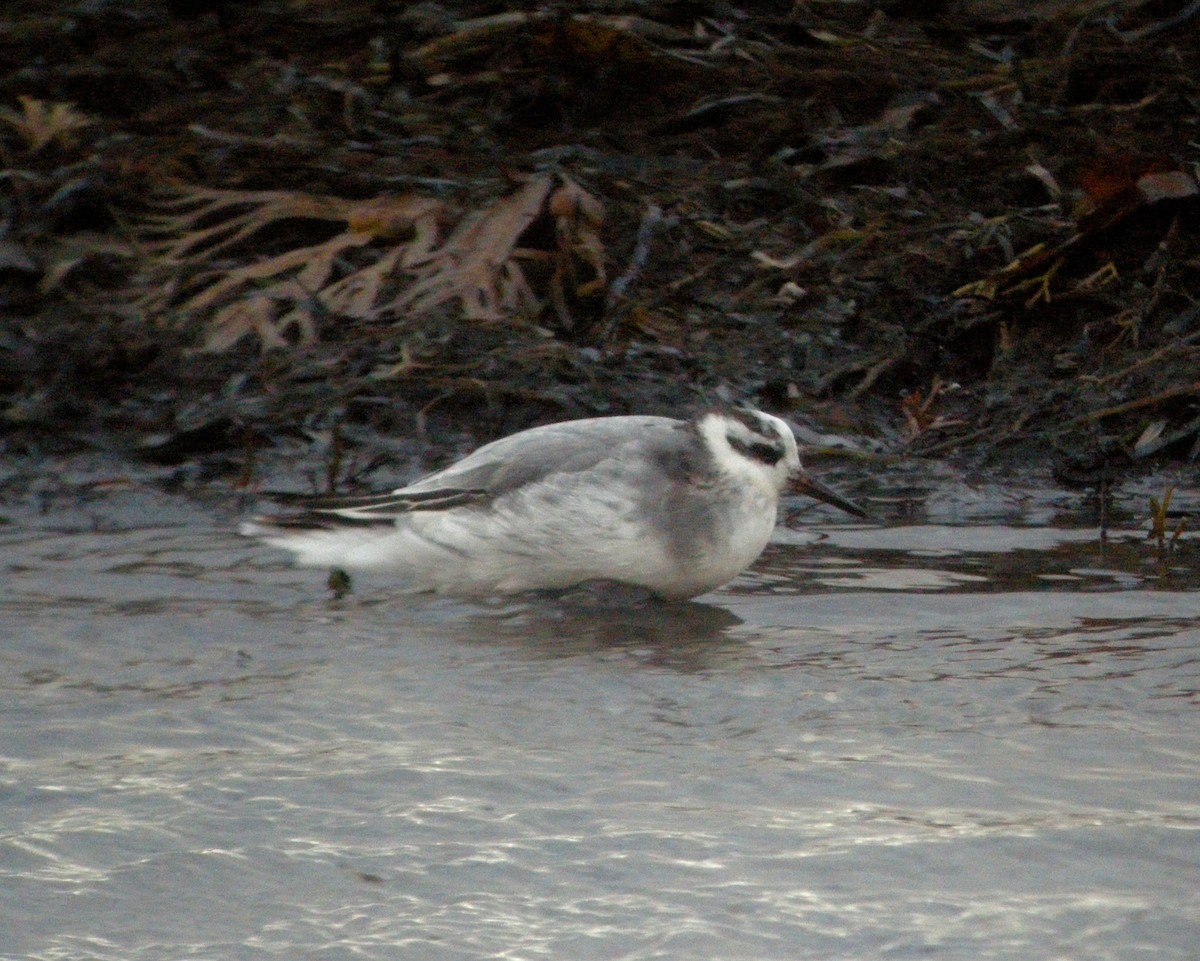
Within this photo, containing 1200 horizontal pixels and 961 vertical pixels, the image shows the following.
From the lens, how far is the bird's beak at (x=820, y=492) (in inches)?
227

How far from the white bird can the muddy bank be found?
0.99 metres

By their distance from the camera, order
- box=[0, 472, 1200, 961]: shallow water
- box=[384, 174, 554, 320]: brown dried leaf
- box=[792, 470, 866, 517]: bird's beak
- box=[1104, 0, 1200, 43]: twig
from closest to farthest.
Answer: box=[0, 472, 1200, 961]: shallow water < box=[792, 470, 866, 517]: bird's beak < box=[384, 174, 554, 320]: brown dried leaf < box=[1104, 0, 1200, 43]: twig

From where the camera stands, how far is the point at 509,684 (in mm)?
4406

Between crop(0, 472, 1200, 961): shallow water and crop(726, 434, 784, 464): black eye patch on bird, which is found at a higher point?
crop(726, 434, 784, 464): black eye patch on bird

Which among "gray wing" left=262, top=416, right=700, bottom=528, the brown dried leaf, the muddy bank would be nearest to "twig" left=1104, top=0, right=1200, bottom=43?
the muddy bank

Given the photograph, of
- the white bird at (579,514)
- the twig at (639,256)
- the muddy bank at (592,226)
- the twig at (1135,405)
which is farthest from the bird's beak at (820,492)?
the twig at (639,256)

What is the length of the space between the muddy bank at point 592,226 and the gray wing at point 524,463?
930 mm

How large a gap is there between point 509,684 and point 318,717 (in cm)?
47

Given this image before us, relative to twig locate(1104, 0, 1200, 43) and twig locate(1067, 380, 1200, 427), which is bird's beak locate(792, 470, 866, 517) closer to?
twig locate(1067, 380, 1200, 427)

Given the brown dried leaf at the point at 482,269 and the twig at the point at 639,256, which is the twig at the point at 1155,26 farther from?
the brown dried leaf at the point at 482,269

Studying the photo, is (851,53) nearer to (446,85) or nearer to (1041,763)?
(446,85)

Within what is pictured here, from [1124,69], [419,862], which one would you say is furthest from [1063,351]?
[419,862]

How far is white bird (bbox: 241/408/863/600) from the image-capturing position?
5.25 metres

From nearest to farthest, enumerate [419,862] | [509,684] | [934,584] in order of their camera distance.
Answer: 1. [419,862]
2. [509,684]
3. [934,584]
